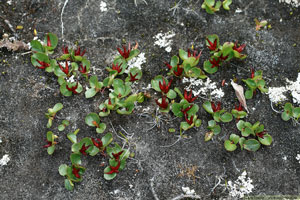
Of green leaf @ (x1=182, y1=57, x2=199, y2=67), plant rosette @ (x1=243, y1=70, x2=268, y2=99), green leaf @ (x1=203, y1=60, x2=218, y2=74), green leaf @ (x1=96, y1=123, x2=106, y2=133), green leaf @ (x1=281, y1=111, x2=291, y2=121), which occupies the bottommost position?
green leaf @ (x1=96, y1=123, x2=106, y2=133)

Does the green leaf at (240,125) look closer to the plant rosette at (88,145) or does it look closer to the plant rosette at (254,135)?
the plant rosette at (254,135)

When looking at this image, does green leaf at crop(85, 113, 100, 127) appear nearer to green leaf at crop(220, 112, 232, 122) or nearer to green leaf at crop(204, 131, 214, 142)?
green leaf at crop(204, 131, 214, 142)

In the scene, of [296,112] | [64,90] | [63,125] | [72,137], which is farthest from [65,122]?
[296,112]

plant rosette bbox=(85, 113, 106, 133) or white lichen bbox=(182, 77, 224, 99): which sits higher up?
white lichen bbox=(182, 77, 224, 99)

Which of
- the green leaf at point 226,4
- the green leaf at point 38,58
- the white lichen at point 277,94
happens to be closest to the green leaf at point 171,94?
the white lichen at point 277,94

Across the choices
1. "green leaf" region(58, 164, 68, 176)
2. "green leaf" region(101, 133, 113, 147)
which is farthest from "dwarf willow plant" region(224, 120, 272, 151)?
"green leaf" region(58, 164, 68, 176)

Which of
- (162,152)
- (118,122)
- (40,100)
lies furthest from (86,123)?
(162,152)
